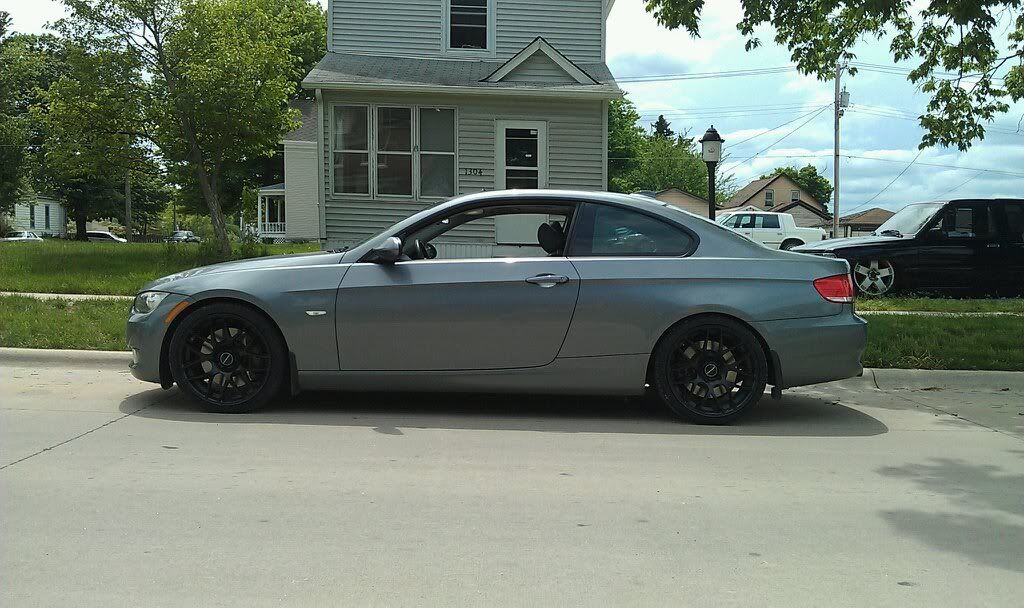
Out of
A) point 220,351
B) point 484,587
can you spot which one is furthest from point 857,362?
point 220,351

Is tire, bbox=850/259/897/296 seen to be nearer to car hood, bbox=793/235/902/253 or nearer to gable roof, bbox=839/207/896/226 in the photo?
car hood, bbox=793/235/902/253

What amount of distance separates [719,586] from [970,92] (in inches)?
415

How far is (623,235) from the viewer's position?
632 cm

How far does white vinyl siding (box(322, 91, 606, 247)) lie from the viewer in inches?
674

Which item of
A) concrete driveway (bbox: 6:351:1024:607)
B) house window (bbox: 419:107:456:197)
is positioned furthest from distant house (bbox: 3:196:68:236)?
concrete driveway (bbox: 6:351:1024:607)

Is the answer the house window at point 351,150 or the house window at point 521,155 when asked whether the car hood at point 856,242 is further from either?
the house window at point 351,150

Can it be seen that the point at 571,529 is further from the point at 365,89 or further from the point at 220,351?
the point at 365,89

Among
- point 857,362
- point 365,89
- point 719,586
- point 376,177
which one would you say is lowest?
point 719,586

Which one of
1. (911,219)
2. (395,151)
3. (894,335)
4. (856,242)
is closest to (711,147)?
(856,242)

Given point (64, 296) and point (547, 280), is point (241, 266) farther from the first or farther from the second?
point (64, 296)

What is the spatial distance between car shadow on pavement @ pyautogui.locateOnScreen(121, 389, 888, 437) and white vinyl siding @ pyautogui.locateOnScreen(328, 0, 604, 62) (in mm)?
12927

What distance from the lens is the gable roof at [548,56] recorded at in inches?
675

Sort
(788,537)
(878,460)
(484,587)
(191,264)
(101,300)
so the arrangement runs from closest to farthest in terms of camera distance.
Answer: (484,587) → (788,537) → (878,460) → (101,300) → (191,264)

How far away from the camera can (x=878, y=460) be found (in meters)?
5.43
